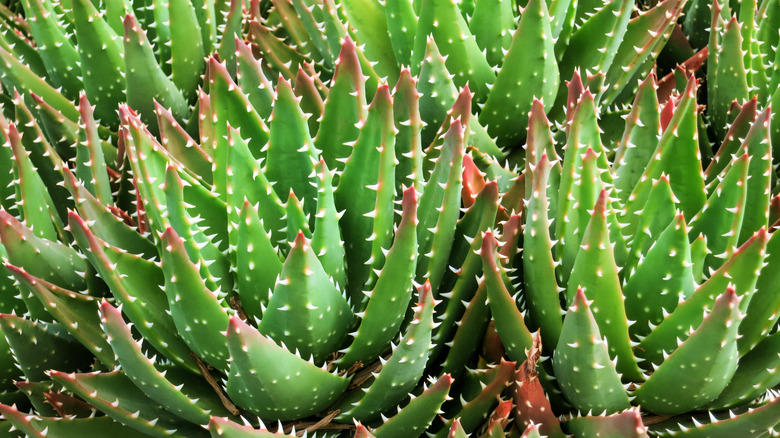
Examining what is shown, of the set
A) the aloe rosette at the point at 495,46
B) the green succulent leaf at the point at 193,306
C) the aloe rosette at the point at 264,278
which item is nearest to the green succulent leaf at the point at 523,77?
the aloe rosette at the point at 495,46

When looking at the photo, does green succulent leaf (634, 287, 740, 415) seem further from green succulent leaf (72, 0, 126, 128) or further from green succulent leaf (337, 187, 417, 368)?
green succulent leaf (72, 0, 126, 128)

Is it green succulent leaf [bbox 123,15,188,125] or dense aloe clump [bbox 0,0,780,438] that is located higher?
green succulent leaf [bbox 123,15,188,125]

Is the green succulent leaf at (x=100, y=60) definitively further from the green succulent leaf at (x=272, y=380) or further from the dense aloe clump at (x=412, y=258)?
the green succulent leaf at (x=272, y=380)

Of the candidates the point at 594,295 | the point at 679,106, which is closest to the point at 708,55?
the point at 679,106

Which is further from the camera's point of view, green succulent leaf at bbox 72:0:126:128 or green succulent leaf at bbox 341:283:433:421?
green succulent leaf at bbox 72:0:126:128

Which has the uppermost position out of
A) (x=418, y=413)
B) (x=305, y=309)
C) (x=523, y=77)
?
(x=523, y=77)

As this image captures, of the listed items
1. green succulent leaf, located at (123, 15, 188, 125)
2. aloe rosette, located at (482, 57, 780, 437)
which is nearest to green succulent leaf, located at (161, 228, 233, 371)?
aloe rosette, located at (482, 57, 780, 437)

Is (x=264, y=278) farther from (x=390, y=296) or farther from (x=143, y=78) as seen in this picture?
(x=143, y=78)

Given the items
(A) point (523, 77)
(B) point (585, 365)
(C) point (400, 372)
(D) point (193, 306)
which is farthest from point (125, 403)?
(A) point (523, 77)
